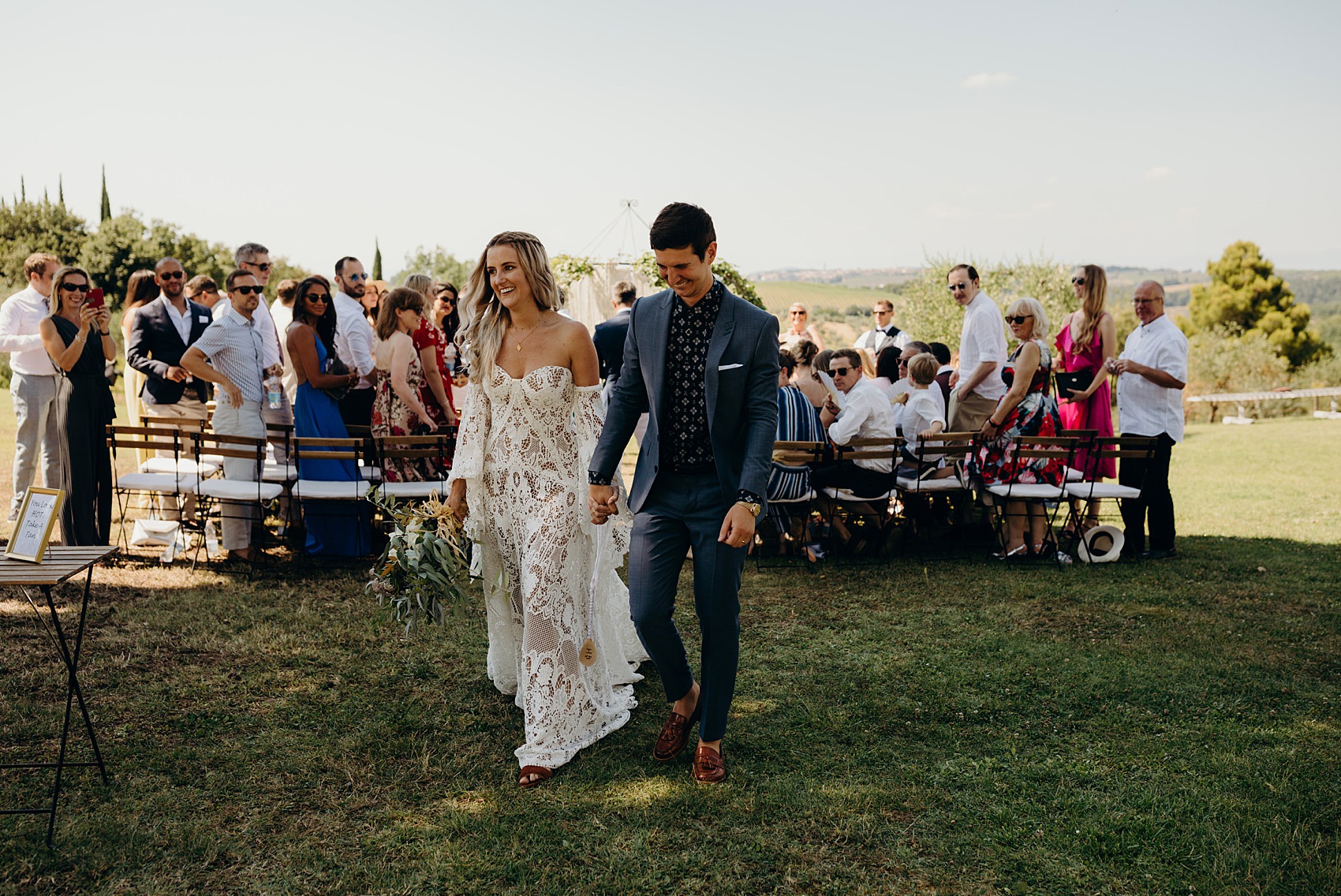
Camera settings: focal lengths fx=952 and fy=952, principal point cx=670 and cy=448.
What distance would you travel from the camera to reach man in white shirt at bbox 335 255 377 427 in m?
8.09

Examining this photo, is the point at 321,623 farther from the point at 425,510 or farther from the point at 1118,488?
the point at 1118,488

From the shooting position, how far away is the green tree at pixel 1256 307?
53.1 meters

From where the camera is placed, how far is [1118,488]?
7.38 meters

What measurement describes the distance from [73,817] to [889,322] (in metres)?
9.67

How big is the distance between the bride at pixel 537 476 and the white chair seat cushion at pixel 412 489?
7.83ft

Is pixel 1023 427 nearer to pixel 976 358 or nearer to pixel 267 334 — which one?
pixel 976 358

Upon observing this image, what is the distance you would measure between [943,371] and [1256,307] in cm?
5516

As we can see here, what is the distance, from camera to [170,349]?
773 cm

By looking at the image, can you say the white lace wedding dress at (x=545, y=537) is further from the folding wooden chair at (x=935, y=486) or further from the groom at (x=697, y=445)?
the folding wooden chair at (x=935, y=486)

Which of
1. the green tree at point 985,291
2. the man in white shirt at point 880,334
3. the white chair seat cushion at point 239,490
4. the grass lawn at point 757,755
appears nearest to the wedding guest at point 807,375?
the grass lawn at point 757,755

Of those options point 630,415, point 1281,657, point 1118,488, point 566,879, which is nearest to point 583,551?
point 630,415

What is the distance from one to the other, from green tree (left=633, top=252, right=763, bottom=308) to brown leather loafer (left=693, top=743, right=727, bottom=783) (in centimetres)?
1028

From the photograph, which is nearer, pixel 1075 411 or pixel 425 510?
pixel 425 510

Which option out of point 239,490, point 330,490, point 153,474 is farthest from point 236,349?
point 330,490
